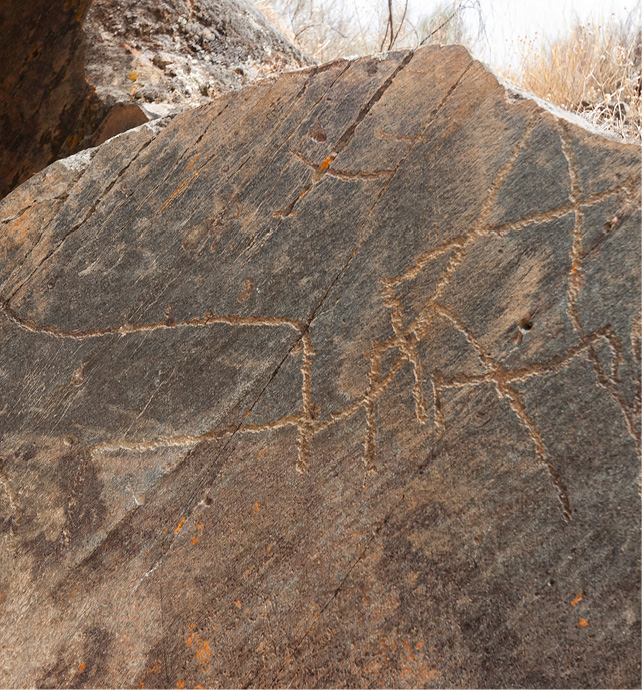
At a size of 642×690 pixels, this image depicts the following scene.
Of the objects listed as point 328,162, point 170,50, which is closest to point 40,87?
point 170,50

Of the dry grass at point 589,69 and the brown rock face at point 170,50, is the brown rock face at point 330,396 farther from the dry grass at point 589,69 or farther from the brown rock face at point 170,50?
the dry grass at point 589,69

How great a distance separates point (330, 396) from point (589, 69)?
7.97 feet

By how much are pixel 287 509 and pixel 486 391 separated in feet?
1.74

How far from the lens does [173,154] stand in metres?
1.52

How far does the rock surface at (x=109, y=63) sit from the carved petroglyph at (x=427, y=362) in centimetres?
85

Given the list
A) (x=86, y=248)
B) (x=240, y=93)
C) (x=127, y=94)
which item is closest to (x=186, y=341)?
(x=86, y=248)

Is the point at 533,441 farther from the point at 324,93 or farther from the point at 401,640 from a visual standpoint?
the point at 324,93

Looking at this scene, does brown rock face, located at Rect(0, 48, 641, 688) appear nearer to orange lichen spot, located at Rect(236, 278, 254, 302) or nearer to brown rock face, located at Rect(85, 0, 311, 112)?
orange lichen spot, located at Rect(236, 278, 254, 302)

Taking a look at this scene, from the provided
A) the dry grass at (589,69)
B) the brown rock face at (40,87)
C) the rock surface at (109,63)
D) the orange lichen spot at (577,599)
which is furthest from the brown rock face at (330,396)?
the dry grass at (589,69)

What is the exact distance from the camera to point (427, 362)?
1.28m

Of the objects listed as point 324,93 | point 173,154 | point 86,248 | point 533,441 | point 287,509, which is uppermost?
point 324,93

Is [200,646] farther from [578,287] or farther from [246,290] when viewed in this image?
[578,287]

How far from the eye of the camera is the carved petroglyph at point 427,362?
118 cm

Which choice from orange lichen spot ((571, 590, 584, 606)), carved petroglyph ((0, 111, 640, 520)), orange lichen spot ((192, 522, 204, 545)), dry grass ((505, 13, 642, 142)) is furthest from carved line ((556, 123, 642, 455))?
dry grass ((505, 13, 642, 142))
